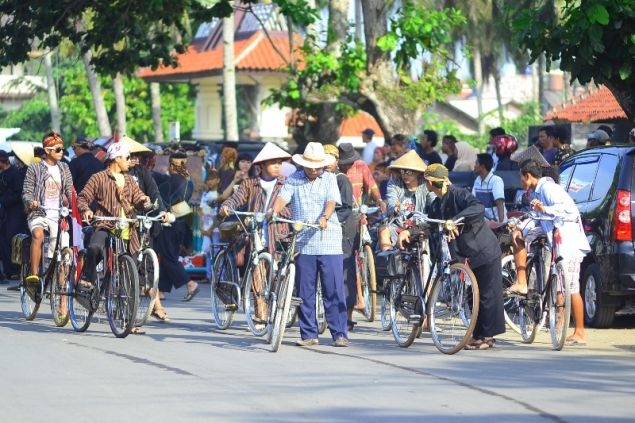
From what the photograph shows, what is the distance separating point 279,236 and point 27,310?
330 cm

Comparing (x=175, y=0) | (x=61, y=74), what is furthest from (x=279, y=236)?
(x=61, y=74)

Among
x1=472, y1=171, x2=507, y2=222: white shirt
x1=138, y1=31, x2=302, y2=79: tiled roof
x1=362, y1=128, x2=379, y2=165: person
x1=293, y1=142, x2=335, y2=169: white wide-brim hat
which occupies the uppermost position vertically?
x1=138, y1=31, x2=302, y2=79: tiled roof

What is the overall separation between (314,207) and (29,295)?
157 inches

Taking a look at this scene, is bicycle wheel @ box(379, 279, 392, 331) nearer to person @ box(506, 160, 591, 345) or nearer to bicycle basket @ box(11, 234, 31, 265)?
person @ box(506, 160, 591, 345)

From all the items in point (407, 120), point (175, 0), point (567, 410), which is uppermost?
point (175, 0)

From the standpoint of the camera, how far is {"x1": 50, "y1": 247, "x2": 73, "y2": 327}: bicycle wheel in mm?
15305

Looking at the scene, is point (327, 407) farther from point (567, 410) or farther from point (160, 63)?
point (160, 63)

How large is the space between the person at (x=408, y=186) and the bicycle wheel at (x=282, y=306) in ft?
5.78

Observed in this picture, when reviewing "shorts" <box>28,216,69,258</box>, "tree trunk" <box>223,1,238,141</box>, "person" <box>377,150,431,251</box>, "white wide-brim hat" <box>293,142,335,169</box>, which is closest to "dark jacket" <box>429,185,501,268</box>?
"white wide-brim hat" <box>293,142,335,169</box>

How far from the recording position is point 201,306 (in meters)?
18.5

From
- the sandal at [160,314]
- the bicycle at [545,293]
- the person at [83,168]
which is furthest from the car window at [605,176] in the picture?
the person at [83,168]

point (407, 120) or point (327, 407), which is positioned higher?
point (407, 120)

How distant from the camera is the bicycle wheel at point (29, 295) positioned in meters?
15.9

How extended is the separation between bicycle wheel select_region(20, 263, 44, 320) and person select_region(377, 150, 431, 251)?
3757 mm
